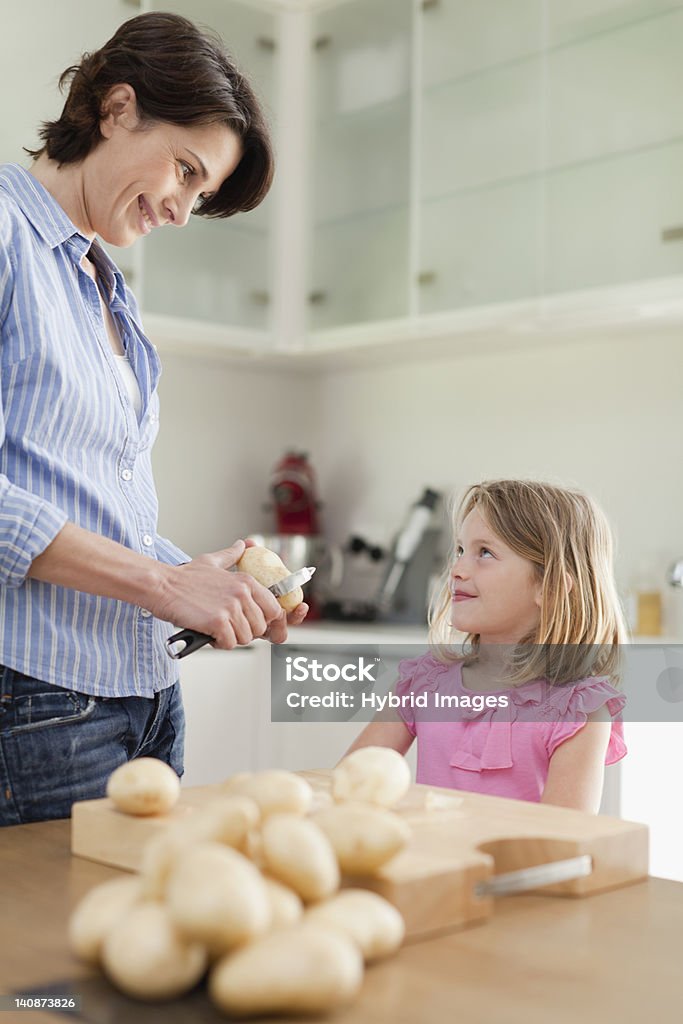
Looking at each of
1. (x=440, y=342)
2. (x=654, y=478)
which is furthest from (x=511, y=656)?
(x=440, y=342)

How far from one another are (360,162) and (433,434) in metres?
0.76

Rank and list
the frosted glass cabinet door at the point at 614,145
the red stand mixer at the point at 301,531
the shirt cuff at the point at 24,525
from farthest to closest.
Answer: the red stand mixer at the point at 301,531, the frosted glass cabinet door at the point at 614,145, the shirt cuff at the point at 24,525

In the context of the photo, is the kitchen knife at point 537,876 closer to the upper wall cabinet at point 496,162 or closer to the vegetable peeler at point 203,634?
the vegetable peeler at point 203,634

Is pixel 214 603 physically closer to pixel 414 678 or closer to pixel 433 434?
pixel 414 678

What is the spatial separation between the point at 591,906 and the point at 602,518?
0.95m

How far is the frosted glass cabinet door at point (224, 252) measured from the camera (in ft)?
10.3

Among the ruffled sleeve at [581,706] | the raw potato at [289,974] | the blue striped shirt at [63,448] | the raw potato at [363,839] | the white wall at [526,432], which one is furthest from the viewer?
the white wall at [526,432]

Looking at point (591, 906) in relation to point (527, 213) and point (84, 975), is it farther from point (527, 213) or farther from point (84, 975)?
point (527, 213)

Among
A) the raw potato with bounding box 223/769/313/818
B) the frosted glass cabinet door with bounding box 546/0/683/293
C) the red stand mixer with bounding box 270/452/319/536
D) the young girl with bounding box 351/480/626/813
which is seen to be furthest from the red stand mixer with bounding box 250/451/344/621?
the raw potato with bounding box 223/769/313/818

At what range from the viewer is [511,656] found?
1.60 m

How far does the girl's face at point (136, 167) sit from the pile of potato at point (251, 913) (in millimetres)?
773

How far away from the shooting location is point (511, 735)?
4.78 ft

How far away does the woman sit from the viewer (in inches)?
43.8

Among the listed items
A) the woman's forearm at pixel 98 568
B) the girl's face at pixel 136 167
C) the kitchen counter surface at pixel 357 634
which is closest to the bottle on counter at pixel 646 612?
the kitchen counter surface at pixel 357 634
